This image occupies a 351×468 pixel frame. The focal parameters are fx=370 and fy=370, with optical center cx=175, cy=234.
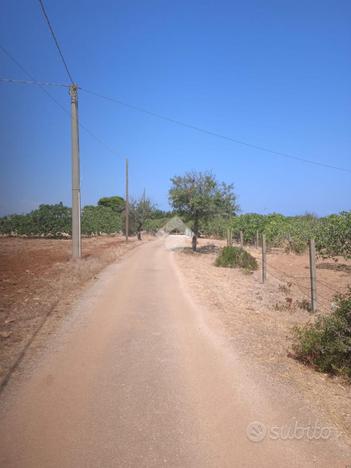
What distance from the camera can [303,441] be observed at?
139 inches

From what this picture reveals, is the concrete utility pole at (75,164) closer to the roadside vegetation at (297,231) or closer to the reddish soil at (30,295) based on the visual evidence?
the reddish soil at (30,295)

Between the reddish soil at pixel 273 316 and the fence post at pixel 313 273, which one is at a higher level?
the fence post at pixel 313 273

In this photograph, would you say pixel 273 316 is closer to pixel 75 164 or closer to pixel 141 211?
pixel 75 164

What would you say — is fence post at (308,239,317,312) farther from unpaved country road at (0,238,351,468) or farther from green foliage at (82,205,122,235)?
green foliage at (82,205,122,235)

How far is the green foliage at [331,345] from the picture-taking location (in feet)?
17.1

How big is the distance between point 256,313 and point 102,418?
599 centimetres

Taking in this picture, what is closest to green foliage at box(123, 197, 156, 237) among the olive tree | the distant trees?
the distant trees

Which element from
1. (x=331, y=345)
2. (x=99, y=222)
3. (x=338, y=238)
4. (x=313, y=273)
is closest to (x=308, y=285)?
(x=338, y=238)

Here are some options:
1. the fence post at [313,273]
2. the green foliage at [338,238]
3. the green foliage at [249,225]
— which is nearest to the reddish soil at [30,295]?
the fence post at [313,273]

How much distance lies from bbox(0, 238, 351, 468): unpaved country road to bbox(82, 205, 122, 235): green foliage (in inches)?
1831

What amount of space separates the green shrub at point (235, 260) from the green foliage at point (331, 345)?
12.9 meters

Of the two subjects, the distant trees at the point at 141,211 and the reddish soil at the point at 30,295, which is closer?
the reddish soil at the point at 30,295

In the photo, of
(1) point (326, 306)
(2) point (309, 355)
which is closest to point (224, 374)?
(2) point (309, 355)

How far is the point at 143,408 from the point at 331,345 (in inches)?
114
